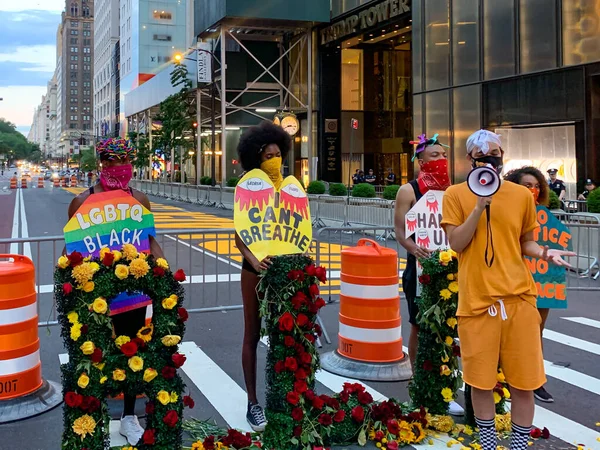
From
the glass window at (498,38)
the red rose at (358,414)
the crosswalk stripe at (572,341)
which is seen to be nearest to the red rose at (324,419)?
the red rose at (358,414)

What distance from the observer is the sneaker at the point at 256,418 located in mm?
4781

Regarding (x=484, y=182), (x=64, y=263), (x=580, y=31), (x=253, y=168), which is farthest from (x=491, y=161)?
(x=580, y=31)

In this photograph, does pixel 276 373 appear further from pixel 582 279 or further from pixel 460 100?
pixel 460 100

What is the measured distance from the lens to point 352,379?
6.23 m

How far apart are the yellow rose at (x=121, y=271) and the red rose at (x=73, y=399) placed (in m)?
0.72

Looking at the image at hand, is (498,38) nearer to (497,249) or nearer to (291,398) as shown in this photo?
(497,249)

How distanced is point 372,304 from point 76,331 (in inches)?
131

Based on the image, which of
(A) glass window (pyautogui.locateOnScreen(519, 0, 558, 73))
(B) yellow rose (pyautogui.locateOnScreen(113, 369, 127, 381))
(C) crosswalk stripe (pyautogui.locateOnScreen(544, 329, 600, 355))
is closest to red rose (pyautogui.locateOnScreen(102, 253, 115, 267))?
(B) yellow rose (pyautogui.locateOnScreen(113, 369, 127, 381))

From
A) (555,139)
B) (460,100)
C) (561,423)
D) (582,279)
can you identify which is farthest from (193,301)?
(460,100)

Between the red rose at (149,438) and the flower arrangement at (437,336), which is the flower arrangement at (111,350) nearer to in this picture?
the red rose at (149,438)

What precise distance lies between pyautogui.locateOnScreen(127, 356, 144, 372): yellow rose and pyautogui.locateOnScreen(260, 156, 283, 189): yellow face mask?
1.66 metres

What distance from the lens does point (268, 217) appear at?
4.58 m

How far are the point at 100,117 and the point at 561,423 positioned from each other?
15808 cm

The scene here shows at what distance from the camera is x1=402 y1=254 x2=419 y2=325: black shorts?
535cm
